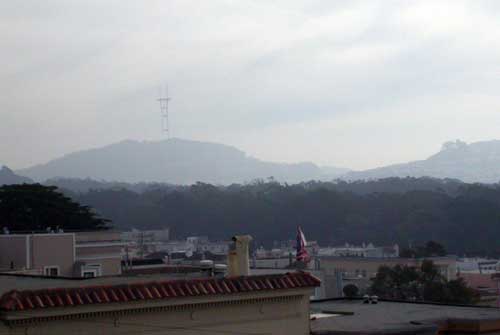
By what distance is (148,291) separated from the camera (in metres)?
10.9

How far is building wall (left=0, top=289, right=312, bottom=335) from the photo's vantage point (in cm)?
1036

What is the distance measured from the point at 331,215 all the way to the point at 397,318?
140 m

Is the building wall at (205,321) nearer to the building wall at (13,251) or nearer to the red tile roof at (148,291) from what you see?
the red tile roof at (148,291)

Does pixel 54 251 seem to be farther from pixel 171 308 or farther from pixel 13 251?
pixel 171 308

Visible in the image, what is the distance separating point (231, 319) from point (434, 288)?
41325 millimetres

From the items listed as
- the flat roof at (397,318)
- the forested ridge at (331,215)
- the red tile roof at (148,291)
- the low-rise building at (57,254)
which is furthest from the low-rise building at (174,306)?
the forested ridge at (331,215)

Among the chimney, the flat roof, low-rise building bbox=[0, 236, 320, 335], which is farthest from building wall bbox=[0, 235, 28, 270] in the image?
low-rise building bbox=[0, 236, 320, 335]

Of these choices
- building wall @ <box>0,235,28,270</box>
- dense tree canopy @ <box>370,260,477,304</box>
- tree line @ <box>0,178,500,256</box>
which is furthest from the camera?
tree line @ <box>0,178,500,256</box>

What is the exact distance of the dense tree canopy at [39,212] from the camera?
59.9 meters

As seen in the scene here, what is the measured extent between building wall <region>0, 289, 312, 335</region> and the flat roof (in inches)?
19.6

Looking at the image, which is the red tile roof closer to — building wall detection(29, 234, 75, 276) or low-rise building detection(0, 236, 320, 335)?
low-rise building detection(0, 236, 320, 335)

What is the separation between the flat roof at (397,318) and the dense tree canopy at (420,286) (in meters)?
32.8

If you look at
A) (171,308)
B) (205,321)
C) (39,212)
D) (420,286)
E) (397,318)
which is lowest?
(420,286)

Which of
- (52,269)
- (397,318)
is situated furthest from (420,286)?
(397,318)
